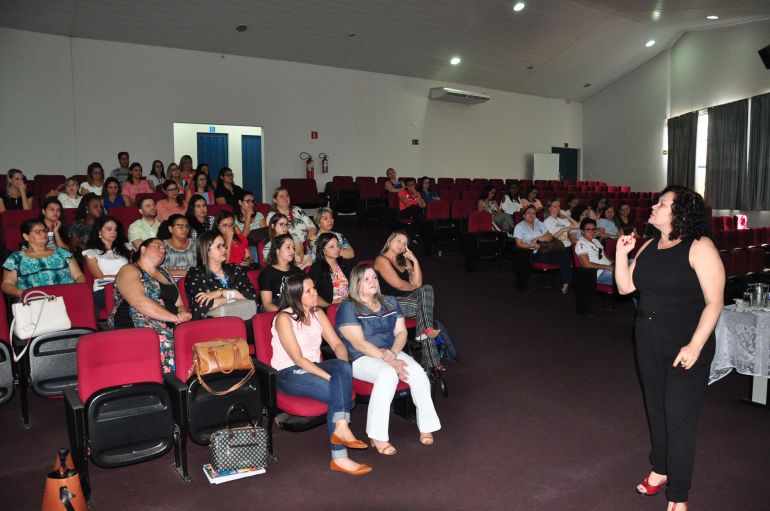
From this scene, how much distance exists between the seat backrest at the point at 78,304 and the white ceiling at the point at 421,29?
701 centimetres

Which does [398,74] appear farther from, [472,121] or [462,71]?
[472,121]

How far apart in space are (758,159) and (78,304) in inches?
500

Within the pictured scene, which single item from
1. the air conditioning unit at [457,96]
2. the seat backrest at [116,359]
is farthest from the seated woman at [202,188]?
the air conditioning unit at [457,96]

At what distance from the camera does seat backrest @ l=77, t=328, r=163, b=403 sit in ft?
9.87

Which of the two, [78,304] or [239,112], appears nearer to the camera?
[78,304]

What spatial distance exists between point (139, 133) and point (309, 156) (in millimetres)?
3392

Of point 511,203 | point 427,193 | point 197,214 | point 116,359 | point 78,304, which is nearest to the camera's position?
point 116,359

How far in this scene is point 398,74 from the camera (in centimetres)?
1412

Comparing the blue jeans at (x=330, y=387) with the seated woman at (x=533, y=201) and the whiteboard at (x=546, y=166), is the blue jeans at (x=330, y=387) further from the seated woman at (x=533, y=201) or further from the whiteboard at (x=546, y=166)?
the whiteboard at (x=546, y=166)

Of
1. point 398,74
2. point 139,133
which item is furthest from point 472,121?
point 139,133

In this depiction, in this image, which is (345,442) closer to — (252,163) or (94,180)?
(94,180)

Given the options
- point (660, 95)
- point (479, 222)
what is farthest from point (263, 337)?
point (660, 95)

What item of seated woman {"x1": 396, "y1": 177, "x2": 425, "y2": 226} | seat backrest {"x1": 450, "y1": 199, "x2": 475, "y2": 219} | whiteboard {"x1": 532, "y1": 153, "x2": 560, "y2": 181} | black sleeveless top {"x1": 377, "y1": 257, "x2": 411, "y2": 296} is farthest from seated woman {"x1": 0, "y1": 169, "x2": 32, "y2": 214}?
whiteboard {"x1": 532, "y1": 153, "x2": 560, "y2": 181}

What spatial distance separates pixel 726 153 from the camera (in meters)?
13.1
